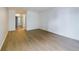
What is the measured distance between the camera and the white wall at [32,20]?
10594 millimetres

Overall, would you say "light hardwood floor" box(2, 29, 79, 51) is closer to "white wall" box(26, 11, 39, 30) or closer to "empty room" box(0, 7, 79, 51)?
"empty room" box(0, 7, 79, 51)

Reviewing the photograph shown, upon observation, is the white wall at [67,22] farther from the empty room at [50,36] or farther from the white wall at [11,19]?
the white wall at [11,19]

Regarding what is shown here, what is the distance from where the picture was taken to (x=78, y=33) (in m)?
5.30

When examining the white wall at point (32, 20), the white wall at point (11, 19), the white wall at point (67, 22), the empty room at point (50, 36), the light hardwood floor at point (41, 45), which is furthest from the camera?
the white wall at point (32, 20)

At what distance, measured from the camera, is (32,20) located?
1095cm

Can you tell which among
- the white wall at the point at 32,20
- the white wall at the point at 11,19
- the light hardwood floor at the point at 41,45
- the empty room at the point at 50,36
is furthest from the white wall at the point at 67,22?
the white wall at the point at 11,19

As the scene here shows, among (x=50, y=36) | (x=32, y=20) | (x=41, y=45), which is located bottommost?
(x=50, y=36)

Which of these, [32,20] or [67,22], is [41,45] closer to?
[67,22]

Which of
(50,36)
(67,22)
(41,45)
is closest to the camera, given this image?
(41,45)

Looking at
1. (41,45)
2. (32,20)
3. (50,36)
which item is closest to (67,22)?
(50,36)

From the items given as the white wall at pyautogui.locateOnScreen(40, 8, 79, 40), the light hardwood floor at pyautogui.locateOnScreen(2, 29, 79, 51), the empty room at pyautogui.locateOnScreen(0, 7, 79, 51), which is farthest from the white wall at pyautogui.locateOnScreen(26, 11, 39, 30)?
Answer: the light hardwood floor at pyautogui.locateOnScreen(2, 29, 79, 51)
